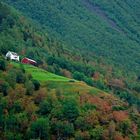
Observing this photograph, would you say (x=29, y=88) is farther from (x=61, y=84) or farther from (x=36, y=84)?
(x=61, y=84)

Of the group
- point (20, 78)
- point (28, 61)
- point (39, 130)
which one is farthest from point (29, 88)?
point (28, 61)

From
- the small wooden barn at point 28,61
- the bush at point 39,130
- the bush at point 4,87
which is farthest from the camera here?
the small wooden barn at point 28,61

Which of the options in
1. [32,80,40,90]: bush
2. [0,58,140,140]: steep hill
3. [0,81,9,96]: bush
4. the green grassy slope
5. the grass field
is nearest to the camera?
[0,58,140,140]: steep hill

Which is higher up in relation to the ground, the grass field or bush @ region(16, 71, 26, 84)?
bush @ region(16, 71, 26, 84)

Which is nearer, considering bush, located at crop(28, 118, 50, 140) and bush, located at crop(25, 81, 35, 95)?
bush, located at crop(28, 118, 50, 140)

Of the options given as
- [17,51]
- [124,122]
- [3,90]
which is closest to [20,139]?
[3,90]

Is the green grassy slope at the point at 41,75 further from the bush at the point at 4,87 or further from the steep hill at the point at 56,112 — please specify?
the bush at the point at 4,87

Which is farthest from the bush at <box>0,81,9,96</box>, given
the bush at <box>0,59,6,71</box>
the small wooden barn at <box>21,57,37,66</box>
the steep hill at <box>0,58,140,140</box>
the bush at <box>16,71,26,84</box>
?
the small wooden barn at <box>21,57,37,66</box>

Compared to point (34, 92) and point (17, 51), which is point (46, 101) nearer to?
point (34, 92)

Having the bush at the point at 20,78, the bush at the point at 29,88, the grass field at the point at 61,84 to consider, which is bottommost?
the grass field at the point at 61,84

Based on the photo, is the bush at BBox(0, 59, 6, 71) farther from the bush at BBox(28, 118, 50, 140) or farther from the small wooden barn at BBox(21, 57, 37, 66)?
the small wooden barn at BBox(21, 57, 37, 66)

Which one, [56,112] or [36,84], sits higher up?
[56,112]

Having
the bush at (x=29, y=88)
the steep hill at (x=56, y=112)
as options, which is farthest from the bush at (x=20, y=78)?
the bush at (x=29, y=88)
